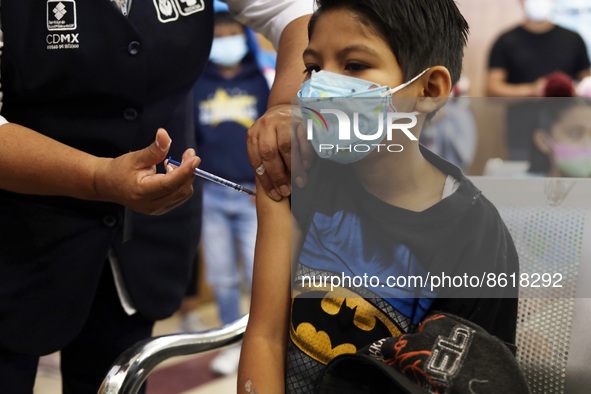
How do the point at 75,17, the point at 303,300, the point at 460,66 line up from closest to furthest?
the point at 303,300, the point at 460,66, the point at 75,17

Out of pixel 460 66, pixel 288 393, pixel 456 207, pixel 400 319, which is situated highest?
pixel 460 66

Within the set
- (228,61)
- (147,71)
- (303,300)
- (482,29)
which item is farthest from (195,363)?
(482,29)

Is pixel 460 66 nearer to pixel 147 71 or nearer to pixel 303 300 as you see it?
pixel 303 300

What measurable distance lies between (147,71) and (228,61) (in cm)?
208

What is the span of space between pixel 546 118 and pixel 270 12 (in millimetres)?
682

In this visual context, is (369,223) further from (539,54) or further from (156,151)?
(539,54)

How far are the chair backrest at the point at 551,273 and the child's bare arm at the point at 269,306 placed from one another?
12.4 inches

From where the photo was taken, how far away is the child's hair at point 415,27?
90 centimetres

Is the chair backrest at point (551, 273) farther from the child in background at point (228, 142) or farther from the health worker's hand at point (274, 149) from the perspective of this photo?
the child in background at point (228, 142)

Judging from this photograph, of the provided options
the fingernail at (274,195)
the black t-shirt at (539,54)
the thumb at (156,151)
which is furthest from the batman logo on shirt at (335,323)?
the black t-shirt at (539,54)

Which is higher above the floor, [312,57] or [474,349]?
[312,57]

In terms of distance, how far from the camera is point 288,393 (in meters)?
0.88

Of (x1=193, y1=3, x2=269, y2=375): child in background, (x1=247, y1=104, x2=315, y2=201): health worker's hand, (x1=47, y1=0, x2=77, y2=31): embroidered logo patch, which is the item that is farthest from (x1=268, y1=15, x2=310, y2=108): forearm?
(x1=193, y1=3, x2=269, y2=375): child in background
